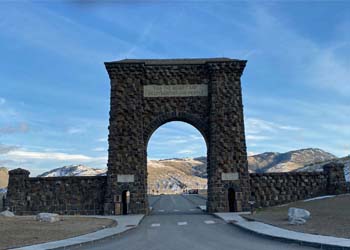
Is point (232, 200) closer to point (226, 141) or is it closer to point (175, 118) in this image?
point (226, 141)

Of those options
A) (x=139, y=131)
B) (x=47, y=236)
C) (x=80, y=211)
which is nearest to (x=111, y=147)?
(x=139, y=131)

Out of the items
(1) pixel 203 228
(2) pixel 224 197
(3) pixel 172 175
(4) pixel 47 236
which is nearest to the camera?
(4) pixel 47 236

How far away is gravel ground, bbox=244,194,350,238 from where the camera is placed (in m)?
13.8

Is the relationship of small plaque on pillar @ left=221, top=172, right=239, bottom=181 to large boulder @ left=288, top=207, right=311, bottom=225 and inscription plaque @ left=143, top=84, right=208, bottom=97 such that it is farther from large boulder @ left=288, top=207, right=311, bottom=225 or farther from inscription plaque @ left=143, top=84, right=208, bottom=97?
large boulder @ left=288, top=207, right=311, bottom=225

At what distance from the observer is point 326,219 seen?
17109 mm

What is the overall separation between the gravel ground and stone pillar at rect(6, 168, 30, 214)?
16175 mm

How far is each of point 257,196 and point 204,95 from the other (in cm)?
791

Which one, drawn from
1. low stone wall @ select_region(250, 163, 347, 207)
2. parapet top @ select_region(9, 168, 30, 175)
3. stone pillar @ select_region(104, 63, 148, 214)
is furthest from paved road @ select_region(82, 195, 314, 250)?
parapet top @ select_region(9, 168, 30, 175)

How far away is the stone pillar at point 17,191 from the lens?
26.8 metres

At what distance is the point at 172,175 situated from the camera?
485 ft

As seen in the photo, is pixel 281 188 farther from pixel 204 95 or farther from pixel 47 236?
pixel 47 236

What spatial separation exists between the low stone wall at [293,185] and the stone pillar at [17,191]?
15513 mm

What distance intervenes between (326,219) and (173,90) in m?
14.4

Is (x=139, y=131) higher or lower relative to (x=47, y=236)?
higher
